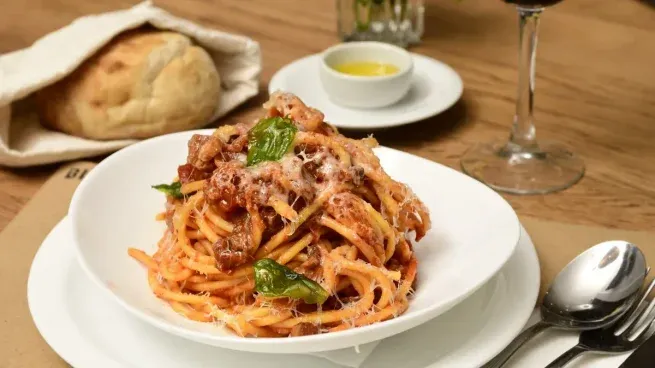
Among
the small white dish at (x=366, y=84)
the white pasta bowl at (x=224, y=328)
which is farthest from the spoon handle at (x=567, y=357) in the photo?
the small white dish at (x=366, y=84)

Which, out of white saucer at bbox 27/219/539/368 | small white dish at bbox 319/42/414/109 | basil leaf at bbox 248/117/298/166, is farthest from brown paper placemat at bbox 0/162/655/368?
small white dish at bbox 319/42/414/109

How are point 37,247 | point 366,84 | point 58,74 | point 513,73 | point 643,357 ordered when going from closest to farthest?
point 643,357
point 37,247
point 58,74
point 366,84
point 513,73

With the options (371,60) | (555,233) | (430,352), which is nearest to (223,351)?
(430,352)

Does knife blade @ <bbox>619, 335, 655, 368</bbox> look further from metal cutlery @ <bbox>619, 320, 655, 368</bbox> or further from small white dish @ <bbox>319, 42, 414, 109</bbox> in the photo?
small white dish @ <bbox>319, 42, 414, 109</bbox>

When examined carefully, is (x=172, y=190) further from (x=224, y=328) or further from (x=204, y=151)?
(x=224, y=328)

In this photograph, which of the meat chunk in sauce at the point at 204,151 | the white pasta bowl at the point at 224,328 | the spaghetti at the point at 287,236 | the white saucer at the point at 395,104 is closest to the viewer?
the white pasta bowl at the point at 224,328

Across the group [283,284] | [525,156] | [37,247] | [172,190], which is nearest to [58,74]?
[37,247]

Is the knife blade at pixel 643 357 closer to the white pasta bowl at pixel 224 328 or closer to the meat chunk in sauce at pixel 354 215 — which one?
the white pasta bowl at pixel 224 328

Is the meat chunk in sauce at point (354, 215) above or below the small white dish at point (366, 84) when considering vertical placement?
above
